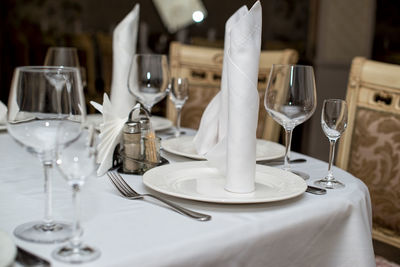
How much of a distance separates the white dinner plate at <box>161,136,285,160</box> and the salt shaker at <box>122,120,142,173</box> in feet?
0.56

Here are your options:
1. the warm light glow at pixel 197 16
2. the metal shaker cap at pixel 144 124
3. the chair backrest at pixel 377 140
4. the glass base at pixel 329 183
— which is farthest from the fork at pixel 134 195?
the warm light glow at pixel 197 16

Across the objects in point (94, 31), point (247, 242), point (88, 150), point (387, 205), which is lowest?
point (387, 205)

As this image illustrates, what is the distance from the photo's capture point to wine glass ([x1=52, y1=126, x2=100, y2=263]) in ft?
2.24

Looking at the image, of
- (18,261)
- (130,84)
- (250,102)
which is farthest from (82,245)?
(130,84)

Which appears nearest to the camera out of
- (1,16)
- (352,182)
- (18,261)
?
(18,261)

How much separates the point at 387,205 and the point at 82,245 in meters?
1.16

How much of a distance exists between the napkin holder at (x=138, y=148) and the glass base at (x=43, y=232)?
331mm

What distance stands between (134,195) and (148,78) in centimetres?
54

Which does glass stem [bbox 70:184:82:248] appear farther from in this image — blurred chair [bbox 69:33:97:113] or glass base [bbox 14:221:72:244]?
blurred chair [bbox 69:33:97:113]

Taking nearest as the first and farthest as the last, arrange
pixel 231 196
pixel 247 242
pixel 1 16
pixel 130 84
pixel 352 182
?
pixel 247 242 → pixel 231 196 → pixel 352 182 → pixel 130 84 → pixel 1 16

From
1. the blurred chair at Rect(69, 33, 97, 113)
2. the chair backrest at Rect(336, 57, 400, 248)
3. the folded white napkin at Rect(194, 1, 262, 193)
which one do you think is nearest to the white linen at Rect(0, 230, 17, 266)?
the folded white napkin at Rect(194, 1, 262, 193)

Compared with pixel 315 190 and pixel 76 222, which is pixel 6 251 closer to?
pixel 76 222

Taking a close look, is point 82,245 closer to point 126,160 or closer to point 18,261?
point 18,261

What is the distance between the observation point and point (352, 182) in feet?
3.65
